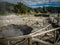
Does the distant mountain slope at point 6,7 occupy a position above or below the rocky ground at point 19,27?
above

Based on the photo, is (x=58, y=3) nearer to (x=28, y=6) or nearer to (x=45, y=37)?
(x=28, y=6)

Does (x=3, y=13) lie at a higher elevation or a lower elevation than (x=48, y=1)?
lower

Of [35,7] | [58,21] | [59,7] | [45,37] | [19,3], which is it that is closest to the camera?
[45,37]

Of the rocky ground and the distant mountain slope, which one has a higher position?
the distant mountain slope

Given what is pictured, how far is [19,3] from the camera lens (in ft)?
54.9

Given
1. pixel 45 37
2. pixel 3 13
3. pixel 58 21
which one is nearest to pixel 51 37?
pixel 45 37

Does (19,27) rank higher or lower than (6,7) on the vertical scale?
lower

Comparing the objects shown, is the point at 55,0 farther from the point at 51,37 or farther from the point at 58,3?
the point at 51,37

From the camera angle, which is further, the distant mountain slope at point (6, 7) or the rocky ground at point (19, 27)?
the distant mountain slope at point (6, 7)

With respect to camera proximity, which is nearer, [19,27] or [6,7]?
[19,27]

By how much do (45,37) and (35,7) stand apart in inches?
369

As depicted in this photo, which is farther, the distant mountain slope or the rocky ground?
the distant mountain slope

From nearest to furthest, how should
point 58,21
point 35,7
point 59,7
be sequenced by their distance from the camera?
point 58,21, point 59,7, point 35,7

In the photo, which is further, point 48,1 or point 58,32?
point 48,1
